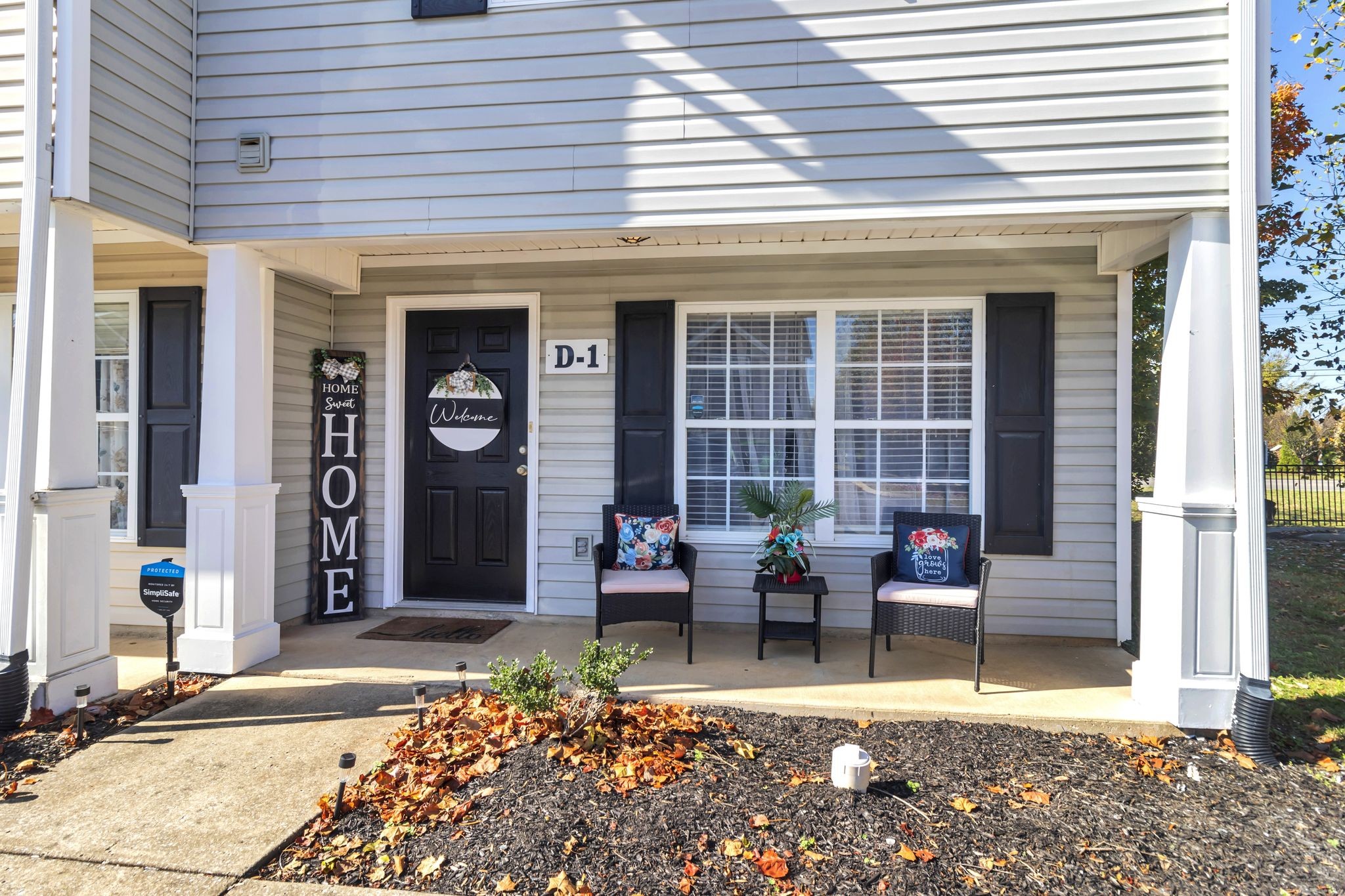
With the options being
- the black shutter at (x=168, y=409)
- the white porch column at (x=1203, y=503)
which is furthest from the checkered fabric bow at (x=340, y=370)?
the white porch column at (x=1203, y=503)

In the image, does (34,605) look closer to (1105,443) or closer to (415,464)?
(415,464)

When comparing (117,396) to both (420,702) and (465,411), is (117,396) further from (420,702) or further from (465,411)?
(420,702)

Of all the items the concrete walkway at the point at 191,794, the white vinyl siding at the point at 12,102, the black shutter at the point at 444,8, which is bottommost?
the concrete walkway at the point at 191,794

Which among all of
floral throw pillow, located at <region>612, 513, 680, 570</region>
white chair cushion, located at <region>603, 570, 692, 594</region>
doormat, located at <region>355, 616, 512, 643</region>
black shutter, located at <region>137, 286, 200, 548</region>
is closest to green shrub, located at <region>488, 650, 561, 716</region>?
white chair cushion, located at <region>603, 570, 692, 594</region>

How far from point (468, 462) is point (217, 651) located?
1.82 meters

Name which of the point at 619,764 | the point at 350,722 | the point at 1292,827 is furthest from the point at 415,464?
the point at 1292,827

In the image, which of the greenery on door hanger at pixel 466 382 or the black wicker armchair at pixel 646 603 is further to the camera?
the greenery on door hanger at pixel 466 382

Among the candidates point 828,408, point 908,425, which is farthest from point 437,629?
point 908,425

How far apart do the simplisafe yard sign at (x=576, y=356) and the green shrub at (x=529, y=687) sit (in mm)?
2253

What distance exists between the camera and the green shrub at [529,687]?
300 cm

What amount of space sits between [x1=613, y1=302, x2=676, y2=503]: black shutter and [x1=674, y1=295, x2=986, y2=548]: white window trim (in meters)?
0.07

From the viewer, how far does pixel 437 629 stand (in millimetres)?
4719

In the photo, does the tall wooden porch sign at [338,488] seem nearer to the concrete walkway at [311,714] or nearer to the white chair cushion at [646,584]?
the concrete walkway at [311,714]

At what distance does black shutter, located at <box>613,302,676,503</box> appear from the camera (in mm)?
4812
